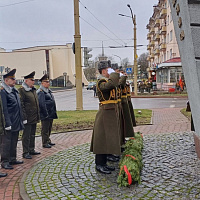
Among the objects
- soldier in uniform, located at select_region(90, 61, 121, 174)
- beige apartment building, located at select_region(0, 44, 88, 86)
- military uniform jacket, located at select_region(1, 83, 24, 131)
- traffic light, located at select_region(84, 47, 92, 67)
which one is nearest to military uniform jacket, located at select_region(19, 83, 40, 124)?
military uniform jacket, located at select_region(1, 83, 24, 131)

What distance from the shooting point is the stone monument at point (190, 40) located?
11.2 feet

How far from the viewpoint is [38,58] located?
203 ft

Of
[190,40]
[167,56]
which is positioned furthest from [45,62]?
[190,40]

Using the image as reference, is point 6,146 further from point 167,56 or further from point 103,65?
point 167,56

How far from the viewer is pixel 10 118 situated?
5.07m

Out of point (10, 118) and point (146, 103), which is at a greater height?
point (10, 118)

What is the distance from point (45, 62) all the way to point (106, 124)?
194ft

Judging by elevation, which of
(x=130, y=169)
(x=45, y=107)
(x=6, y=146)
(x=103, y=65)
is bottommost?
(x=130, y=169)

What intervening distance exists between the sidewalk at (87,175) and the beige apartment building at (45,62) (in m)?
57.4

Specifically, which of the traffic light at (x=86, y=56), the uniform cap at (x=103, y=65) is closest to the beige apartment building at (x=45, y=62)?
the traffic light at (x=86, y=56)

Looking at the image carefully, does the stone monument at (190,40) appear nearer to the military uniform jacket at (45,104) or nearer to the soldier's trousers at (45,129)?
the military uniform jacket at (45,104)

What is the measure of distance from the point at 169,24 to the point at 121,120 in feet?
121

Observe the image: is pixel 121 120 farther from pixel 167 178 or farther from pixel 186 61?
pixel 186 61

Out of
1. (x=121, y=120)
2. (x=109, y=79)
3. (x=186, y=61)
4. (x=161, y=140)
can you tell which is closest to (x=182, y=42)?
(x=186, y=61)
